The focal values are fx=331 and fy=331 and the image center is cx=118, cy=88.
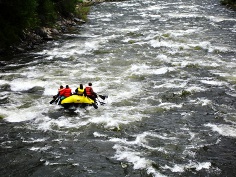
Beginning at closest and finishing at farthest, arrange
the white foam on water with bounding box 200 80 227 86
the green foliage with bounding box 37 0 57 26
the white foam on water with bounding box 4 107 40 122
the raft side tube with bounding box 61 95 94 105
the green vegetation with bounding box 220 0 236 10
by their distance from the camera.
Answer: the white foam on water with bounding box 4 107 40 122, the raft side tube with bounding box 61 95 94 105, the white foam on water with bounding box 200 80 227 86, the green foliage with bounding box 37 0 57 26, the green vegetation with bounding box 220 0 236 10

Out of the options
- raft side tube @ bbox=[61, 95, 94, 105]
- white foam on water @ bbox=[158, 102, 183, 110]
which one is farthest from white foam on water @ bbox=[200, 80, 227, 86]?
raft side tube @ bbox=[61, 95, 94, 105]

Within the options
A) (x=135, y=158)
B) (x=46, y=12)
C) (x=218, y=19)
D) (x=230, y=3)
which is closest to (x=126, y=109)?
(x=135, y=158)

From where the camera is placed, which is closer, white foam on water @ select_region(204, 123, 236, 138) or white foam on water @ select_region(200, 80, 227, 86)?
white foam on water @ select_region(204, 123, 236, 138)

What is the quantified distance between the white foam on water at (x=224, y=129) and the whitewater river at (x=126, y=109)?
0.04 m

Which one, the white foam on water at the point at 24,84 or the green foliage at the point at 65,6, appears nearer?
the white foam on water at the point at 24,84

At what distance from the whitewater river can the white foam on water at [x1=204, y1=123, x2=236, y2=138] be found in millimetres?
38

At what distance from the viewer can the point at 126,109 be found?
14.7m

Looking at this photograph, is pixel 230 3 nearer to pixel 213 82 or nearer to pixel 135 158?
pixel 213 82

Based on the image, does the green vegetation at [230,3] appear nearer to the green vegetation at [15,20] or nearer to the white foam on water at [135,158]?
the green vegetation at [15,20]

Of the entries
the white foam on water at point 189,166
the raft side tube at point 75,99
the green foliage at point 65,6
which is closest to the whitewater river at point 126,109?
the white foam on water at point 189,166

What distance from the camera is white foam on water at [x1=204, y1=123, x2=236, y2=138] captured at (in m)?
12.5

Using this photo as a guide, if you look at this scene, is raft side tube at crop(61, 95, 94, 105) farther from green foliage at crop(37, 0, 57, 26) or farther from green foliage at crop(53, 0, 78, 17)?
green foliage at crop(53, 0, 78, 17)

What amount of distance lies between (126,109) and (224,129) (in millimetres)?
4247

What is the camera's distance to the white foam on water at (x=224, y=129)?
493 inches
